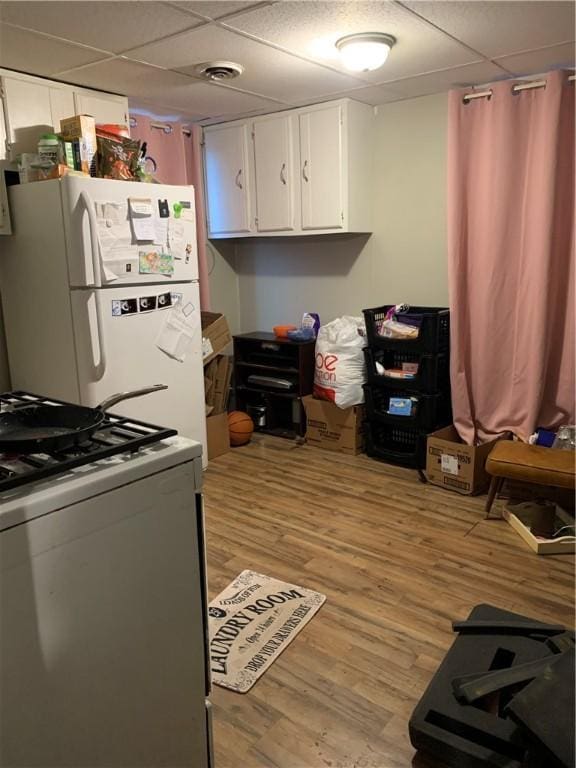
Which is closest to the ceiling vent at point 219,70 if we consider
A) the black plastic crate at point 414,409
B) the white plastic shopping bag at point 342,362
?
the white plastic shopping bag at point 342,362

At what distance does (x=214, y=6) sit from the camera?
219 cm

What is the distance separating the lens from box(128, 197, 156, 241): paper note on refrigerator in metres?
2.78

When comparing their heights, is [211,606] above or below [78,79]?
below

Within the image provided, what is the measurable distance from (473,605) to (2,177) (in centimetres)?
281

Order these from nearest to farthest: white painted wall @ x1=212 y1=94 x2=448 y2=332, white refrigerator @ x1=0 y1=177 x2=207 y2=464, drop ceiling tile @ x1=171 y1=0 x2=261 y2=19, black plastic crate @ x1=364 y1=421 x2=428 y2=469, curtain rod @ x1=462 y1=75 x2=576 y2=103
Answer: drop ceiling tile @ x1=171 y1=0 x2=261 y2=19
white refrigerator @ x1=0 y1=177 x2=207 y2=464
curtain rod @ x1=462 y1=75 x2=576 y2=103
black plastic crate @ x1=364 y1=421 x2=428 y2=469
white painted wall @ x1=212 y1=94 x2=448 y2=332

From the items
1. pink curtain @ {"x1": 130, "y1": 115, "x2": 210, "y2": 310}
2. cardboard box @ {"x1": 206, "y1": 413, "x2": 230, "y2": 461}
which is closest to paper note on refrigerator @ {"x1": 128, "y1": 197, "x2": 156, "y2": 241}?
pink curtain @ {"x1": 130, "y1": 115, "x2": 210, "y2": 310}

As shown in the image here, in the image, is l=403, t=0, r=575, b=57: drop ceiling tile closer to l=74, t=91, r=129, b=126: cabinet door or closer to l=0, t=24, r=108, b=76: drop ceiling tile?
l=0, t=24, r=108, b=76: drop ceiling tile

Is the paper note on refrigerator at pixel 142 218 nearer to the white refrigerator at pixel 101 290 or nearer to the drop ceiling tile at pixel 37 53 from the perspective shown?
the white refrigerator at pixel 101 290

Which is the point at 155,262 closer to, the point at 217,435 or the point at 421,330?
the point at 217,435

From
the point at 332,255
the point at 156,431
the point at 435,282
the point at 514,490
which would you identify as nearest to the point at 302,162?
the point at 332,255

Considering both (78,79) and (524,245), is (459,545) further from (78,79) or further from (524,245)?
(78,79)

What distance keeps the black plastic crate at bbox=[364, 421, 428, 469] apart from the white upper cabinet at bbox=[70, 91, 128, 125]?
7.84 feet

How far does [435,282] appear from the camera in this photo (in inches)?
149

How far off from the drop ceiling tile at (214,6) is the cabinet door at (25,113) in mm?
1205
